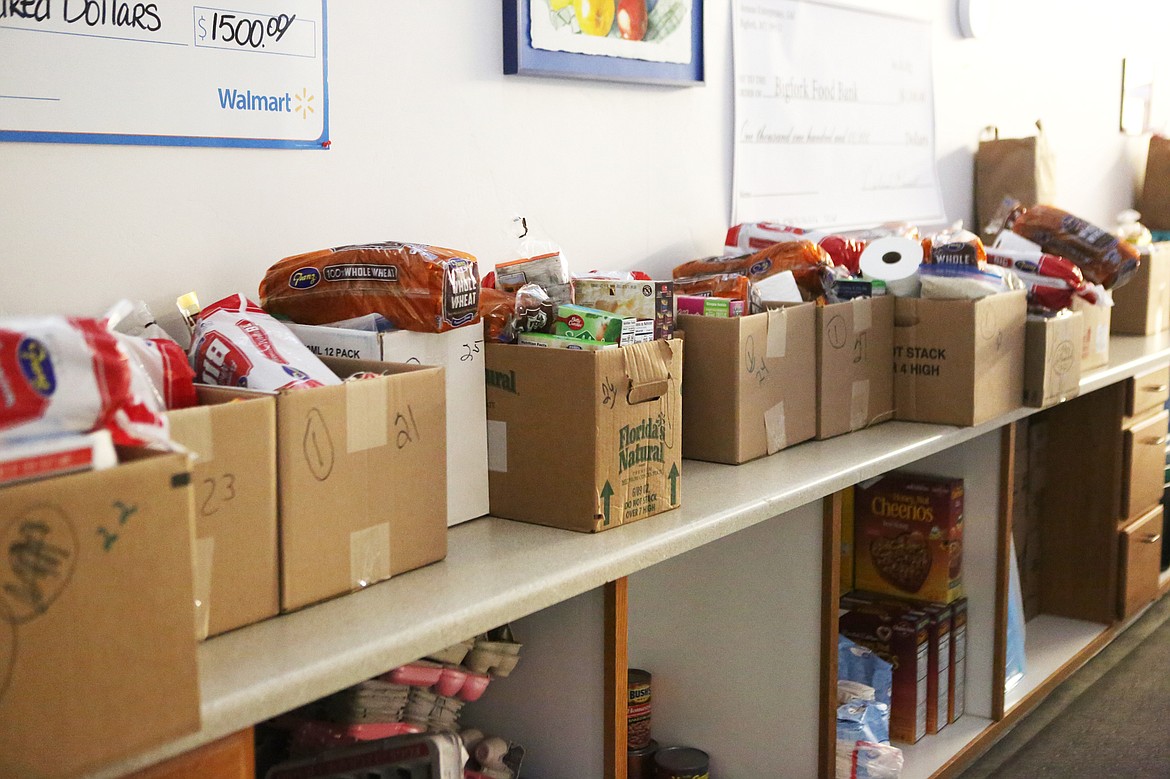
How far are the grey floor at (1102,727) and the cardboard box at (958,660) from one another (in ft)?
0.38

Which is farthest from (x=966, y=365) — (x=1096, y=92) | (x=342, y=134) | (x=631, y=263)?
(x=1096, y=92)

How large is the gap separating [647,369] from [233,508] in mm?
593

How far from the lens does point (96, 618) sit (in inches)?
33.4

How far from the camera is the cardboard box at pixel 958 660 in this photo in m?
2.46

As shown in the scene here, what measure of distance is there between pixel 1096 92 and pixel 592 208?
264 cm

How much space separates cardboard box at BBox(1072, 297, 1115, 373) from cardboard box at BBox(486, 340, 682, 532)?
4.82 feet

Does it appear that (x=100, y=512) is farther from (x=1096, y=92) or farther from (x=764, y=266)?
(x=1096, y=92)

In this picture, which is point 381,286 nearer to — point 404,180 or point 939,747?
point 404,180

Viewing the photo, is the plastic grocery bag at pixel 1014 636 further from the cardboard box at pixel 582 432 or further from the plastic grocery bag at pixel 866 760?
the cardboard box at pixel 582 432

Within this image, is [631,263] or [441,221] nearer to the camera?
[441,221]

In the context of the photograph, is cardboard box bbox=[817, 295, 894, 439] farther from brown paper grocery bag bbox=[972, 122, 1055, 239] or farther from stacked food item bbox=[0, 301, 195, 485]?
stacked food item bbox=[0, 301, 195, 485]

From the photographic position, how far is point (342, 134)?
5.55ft

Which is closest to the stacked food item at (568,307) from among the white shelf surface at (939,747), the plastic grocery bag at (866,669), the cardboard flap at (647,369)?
the cardboard flap at (647,369)

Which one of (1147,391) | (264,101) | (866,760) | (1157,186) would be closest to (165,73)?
(264,101)
